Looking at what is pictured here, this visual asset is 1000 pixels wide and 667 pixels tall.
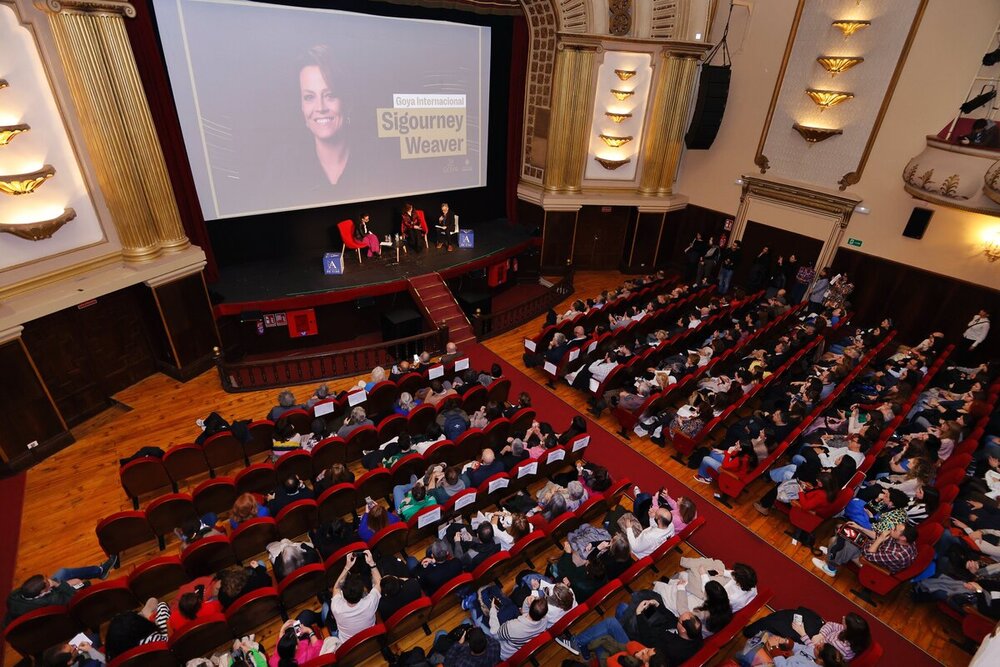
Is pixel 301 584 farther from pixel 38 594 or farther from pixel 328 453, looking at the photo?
pixel 38 594

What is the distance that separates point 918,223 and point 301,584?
40.2 feet

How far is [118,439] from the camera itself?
7.08 meters

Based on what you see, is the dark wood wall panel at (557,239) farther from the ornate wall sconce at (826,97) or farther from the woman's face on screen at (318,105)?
the ornate wall sconce at (826,97)

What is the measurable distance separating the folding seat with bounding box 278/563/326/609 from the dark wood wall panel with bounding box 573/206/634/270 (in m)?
10.8

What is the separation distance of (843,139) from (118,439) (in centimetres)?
1451

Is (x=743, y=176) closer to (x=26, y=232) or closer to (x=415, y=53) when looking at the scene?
(x=415, y=53)

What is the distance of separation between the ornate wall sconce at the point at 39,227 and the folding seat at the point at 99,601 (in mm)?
4743

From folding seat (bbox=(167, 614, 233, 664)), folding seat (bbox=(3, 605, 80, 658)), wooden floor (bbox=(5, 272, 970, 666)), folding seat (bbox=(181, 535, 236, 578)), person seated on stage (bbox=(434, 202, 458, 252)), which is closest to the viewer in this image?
folding seat (bbox=(167, 614, 233, 664))

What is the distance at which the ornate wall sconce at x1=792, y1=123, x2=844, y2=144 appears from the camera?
10.8 metres

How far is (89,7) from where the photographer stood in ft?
21.0

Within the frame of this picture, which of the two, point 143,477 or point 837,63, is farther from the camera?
point 837,63

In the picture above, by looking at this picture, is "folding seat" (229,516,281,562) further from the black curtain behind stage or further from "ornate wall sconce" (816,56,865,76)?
"ornate wall sconce" (816,56,865,76)

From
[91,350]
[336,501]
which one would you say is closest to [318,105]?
[91,350]

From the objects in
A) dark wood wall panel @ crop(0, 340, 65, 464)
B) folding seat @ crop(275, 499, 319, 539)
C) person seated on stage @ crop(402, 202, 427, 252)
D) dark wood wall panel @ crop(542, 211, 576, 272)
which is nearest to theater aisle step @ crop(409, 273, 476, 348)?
person seated on stage @ crop(402, 202, 427, 252)
